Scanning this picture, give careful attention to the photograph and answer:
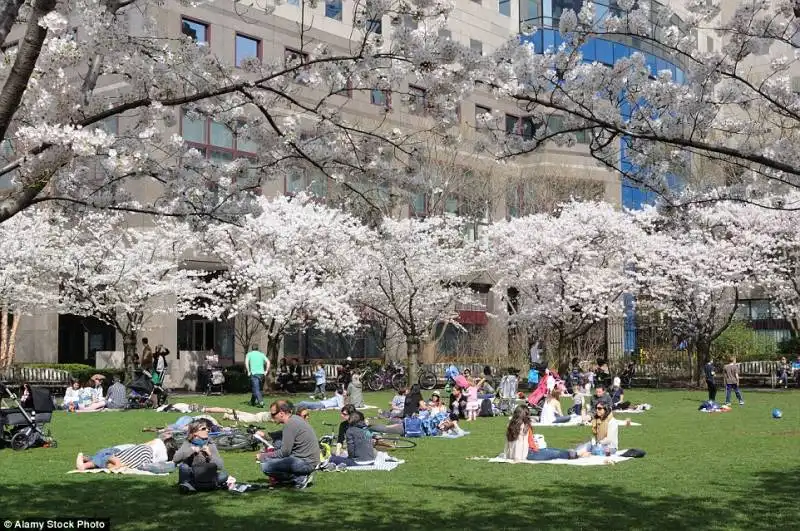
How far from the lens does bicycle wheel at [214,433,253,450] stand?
16.5 meters

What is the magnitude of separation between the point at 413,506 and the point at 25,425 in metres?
9.04

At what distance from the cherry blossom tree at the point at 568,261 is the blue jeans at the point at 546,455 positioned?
81.5 ft

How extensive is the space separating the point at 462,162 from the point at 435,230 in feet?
24.4

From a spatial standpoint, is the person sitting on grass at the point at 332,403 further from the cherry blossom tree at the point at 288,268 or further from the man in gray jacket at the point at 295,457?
the man in gray jacket at the point at 295,457

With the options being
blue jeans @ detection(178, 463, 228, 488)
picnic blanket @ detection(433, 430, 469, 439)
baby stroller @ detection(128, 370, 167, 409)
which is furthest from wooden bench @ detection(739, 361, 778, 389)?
blue jeans @ detection(178, 463, 228, 488)

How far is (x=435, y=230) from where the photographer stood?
39.0 meters

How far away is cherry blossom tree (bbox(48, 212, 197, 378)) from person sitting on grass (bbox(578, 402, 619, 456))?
67.5 ft

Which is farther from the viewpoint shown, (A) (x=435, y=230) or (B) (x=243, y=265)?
(A) (x=435, y=230)

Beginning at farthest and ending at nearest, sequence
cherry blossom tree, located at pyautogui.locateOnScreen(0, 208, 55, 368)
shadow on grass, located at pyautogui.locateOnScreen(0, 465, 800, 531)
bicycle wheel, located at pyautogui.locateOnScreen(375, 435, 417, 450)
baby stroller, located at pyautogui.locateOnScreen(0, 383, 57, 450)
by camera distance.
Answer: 1. cherry blossom tree, located at pyautogui.locateOnScreen(0, 208, 55, 368)
2. bicycle wheel, located at pyautogui.locateOnScreen(375, 435, 417, 450)
3. baby stroller, located at pyautogui.locateOnScreen(0, 383, 57, 450)
4. shadow on grass, located at pyautogui.locateOnScreen(0, 465, 800, 531)

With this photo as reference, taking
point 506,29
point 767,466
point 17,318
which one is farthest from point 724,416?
point 506,29

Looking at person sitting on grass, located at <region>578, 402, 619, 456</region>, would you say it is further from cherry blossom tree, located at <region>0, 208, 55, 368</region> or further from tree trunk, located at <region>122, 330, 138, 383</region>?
cherry blossom tree, located at <region>0, 208, 55, 368</region>

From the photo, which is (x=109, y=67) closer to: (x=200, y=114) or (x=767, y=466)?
(x=200, y=114)

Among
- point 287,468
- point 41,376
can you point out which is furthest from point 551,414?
point 41,376

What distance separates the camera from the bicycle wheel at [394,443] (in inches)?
680
